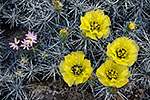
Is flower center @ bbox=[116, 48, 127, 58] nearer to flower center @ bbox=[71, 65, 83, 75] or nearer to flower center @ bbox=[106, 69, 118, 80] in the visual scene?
flower center @ bbox=[106, 69, 118, 80]

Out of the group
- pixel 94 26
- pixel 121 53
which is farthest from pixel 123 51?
pixel 94 26

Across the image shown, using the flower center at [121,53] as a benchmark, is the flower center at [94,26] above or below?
above

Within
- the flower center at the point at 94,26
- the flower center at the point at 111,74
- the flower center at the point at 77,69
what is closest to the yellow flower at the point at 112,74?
the flower center at the point at 111,74

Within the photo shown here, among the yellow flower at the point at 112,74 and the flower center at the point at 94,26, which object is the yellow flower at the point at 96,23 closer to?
the flower center at the point at 94,26

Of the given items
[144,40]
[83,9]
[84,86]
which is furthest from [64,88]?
[144,40]

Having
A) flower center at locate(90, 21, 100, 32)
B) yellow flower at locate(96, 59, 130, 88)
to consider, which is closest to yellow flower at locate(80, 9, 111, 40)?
flower center at locate(90, 21, 100, 32)

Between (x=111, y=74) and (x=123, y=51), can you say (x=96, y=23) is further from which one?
(x=111, y=74)
